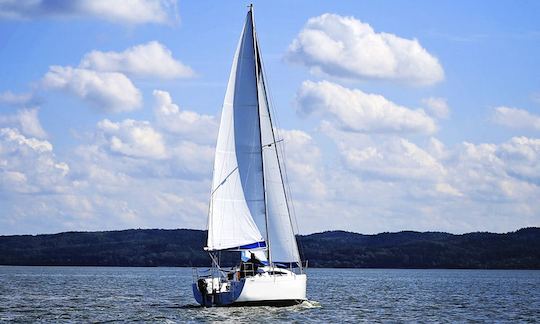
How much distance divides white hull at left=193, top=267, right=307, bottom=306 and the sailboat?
63.8 inches

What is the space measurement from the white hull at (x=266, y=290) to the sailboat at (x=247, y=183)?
1620 millimetres

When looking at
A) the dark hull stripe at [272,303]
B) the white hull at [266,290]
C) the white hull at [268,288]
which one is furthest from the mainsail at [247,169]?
the dark hull stripe at [272,303]

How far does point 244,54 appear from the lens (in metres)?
53.5

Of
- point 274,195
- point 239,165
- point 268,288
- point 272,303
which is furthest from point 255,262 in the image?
point 239,165

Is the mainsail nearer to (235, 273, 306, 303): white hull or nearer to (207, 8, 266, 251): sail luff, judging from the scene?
(207, 8, 266, 251): sail luff

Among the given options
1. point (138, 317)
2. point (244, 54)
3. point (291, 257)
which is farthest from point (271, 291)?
point (244, 54)

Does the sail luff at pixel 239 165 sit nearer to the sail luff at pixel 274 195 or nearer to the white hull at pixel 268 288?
the sail luff at pixel 274 195

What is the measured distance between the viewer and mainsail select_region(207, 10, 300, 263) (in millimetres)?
53156

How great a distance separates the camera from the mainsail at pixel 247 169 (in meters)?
53.2

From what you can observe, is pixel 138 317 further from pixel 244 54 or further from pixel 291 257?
pixel 244 54

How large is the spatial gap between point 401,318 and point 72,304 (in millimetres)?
22668

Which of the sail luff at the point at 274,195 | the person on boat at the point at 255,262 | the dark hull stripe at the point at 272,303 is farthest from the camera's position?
the sail luff at the point at 274,195

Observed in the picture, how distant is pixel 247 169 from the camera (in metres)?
53.5

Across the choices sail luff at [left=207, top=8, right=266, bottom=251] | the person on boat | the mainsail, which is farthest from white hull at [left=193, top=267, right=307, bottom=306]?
sail luff at [left=207, top=8, right=266, bottom=251]
